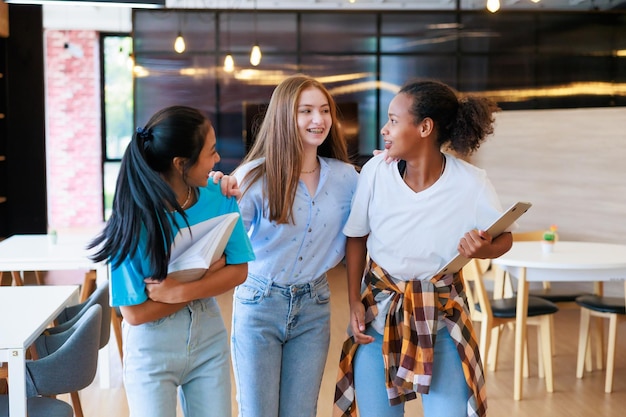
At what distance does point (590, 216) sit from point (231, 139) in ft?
14.6

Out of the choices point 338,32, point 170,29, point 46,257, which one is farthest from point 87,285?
point 338,32

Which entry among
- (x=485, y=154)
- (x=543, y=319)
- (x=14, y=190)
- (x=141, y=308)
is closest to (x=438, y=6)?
(x=485, y=154)

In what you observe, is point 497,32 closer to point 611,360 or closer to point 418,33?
point 418,33

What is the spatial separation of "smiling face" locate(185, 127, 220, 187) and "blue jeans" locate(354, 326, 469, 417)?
68 cm

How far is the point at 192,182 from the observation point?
2152 mm

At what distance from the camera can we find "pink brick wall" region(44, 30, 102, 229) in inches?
525

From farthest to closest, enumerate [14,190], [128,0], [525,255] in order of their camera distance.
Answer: [14,190] < [525,255] < [128,0]

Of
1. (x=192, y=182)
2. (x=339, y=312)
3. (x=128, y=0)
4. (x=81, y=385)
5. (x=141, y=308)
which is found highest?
(x=128, y=0)

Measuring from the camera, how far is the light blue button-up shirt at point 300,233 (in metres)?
2.50

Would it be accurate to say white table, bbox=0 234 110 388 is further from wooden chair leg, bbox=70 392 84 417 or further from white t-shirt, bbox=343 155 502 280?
white t-shirt, bbox=343 155 502 280

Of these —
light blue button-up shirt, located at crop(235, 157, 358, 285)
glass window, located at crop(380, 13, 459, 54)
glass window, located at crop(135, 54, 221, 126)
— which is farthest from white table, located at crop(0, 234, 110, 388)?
glass window, located at crop(380, 13, 459, 54)

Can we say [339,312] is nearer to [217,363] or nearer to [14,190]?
[14,190]

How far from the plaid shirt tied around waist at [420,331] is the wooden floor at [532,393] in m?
2.06

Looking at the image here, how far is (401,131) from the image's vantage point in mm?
2352
